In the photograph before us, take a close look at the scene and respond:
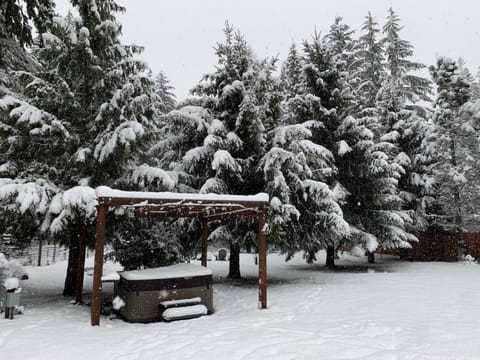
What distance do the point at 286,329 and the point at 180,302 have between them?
2598 mm

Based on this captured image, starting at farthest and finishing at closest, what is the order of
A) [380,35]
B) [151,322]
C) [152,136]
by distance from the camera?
[380,35] → [152,136] → [151,322]

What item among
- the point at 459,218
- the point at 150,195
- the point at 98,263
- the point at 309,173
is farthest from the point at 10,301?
the point at 459,218

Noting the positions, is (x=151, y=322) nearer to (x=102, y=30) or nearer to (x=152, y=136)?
(x=152, y=136)

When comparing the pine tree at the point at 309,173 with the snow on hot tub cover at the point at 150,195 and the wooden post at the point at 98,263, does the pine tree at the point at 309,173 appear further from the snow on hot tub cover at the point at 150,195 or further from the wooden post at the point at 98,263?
the wooden post at the point at 98,263

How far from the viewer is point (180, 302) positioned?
8.26 meters

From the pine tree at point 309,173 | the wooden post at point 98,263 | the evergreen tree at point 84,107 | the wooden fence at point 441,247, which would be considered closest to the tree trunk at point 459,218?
the wooden fence at point 441,247

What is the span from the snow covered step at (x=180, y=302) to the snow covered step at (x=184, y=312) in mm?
90

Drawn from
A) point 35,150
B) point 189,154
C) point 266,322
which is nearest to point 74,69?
point 35,150

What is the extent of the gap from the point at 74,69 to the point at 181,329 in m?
7.38

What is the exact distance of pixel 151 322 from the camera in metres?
8.10

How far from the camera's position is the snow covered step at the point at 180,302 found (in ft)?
26.7

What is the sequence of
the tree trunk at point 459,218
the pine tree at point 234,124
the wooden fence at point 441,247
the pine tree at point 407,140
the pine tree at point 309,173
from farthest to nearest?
the pine tree at point 407,140 → the wooden fence at point 441,247 → the tree trunk at point 459,218 → the pine tree at point 234,124 → the pine tree at point 309,173

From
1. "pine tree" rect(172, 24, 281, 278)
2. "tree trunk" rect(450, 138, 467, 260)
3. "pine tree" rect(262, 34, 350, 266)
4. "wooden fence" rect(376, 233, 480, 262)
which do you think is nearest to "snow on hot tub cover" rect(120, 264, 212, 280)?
"pine tree" rect(262, 34, 350, 266)

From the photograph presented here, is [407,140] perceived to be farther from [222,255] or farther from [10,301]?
[10,301]
